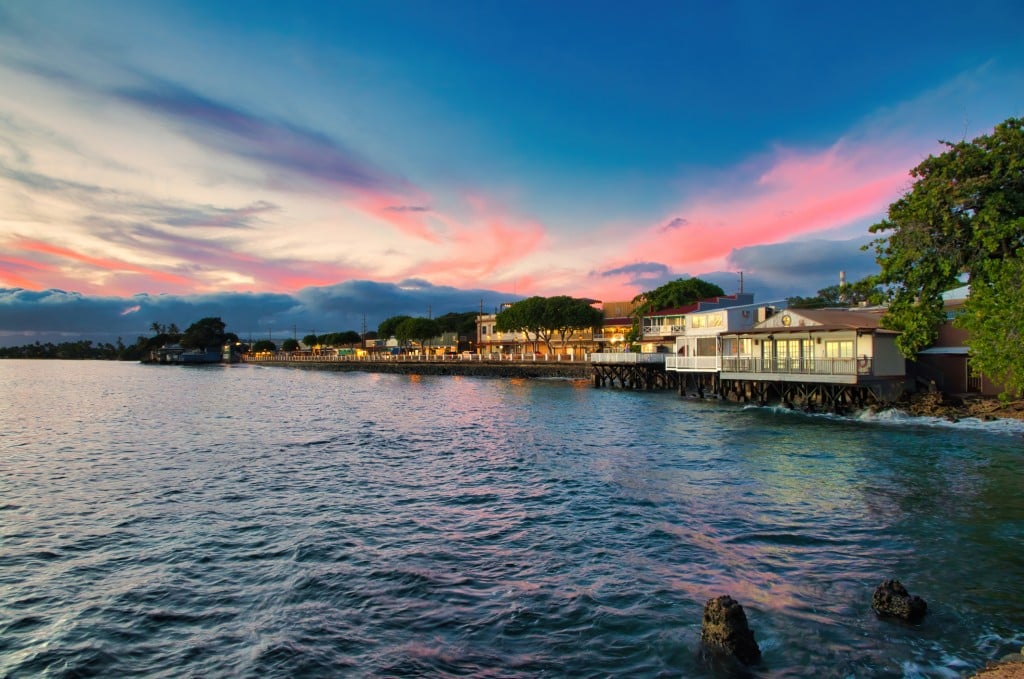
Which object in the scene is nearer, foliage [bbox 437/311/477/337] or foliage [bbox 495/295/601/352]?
foliage [bbox 495/295/601/352]

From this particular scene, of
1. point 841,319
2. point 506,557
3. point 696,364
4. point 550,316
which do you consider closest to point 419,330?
point 550,316

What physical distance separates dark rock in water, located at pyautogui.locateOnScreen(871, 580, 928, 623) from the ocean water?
194 mm

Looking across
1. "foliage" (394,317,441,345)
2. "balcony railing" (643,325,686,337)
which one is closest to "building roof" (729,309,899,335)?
Result: "balcony railing" (643,325,686,337)

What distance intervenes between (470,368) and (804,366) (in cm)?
6724

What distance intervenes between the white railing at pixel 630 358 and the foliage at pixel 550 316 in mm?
25672

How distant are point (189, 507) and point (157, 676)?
30.6 feet

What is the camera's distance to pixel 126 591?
10586 mm

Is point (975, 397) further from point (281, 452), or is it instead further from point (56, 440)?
point (56, 440)

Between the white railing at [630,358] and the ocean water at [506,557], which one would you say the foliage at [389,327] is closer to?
the white railing at [630,358]

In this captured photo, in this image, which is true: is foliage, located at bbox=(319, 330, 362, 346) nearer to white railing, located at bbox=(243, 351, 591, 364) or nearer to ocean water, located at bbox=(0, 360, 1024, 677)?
white railing, located at bbox=(243, 351, 591, 364)

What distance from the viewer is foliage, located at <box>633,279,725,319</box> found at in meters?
79.3

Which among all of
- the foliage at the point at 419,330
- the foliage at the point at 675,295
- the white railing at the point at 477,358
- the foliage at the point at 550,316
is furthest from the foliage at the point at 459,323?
the foliage at the point at 675,295

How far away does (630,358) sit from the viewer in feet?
202

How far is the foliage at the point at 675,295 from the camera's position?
79312mm
